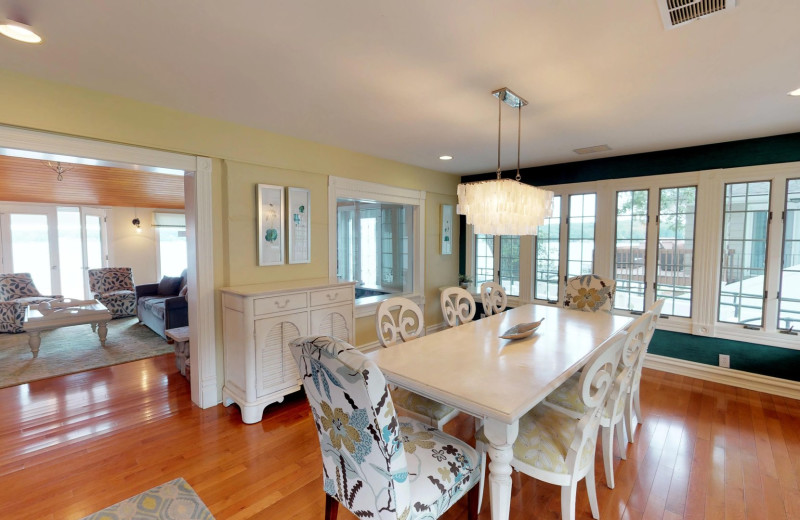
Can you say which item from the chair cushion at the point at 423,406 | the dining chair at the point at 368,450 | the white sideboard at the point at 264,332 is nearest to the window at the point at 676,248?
the chair cushion at the point at 423,406

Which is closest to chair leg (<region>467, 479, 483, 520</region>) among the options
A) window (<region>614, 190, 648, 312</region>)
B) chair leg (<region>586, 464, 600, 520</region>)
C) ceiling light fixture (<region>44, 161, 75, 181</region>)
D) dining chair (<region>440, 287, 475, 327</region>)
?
chair leg (<region>586, 464, 600, 520</region>)

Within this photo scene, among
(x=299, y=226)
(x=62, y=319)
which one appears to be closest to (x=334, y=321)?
(x=299, y=226)

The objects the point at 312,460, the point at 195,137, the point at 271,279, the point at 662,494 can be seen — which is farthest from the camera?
the point at 271,279

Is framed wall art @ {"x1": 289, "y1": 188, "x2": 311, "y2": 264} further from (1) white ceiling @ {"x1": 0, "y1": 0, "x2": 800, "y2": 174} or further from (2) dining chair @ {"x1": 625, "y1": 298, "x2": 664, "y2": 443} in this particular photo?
(2) dining chair @ {"x1": 625, "y1": 298, "x2": 664, "y2": 443}

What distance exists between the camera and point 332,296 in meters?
3.13

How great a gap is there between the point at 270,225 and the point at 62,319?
3.30 m

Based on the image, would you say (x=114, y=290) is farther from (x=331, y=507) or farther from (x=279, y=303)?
(x=331, y=507)

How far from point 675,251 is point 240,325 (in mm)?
4294

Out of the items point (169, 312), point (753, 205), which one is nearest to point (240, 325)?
point (169, 312)

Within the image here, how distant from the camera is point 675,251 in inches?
146

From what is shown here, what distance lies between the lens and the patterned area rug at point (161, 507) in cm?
177

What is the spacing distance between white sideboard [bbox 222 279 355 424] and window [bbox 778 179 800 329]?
4113 millimetres

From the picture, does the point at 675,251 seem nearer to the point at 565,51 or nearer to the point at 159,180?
the point at 565,51

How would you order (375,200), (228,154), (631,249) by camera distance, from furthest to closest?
(375,200), (631,249), (228,154)
